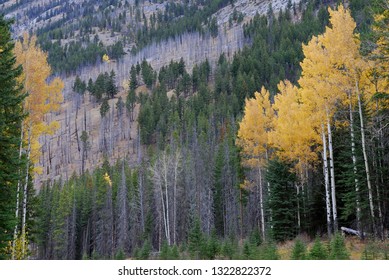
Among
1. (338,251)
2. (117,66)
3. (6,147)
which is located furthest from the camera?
(117,66)

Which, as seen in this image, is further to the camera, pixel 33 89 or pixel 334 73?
pixel 33 89

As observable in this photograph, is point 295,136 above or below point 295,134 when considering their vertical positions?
below

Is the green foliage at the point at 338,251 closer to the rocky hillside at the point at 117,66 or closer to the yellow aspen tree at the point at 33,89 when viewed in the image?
the yellow aspen tree at the point at 33,89

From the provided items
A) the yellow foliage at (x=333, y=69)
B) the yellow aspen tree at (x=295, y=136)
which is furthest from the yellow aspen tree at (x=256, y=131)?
the yellow foliage at (x=333, y=69)

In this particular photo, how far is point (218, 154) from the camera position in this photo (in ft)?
148

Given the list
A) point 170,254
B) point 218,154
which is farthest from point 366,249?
point 218,154

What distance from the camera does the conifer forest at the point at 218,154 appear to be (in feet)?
49.4

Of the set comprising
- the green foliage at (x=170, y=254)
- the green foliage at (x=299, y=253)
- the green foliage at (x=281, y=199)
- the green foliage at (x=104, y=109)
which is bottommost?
the green foliage at (x=170, y=254)

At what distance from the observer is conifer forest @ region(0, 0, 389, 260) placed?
49.4ft

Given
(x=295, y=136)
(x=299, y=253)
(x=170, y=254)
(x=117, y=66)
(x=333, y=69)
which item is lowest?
(x=170, y=254)

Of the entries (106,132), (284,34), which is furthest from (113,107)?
(284,34)

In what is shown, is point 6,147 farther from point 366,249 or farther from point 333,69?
point 333,69

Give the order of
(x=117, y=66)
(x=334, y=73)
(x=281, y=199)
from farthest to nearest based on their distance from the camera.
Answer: (x=117, y=66) → (x=281, y=199) → (x=334, y=73)
